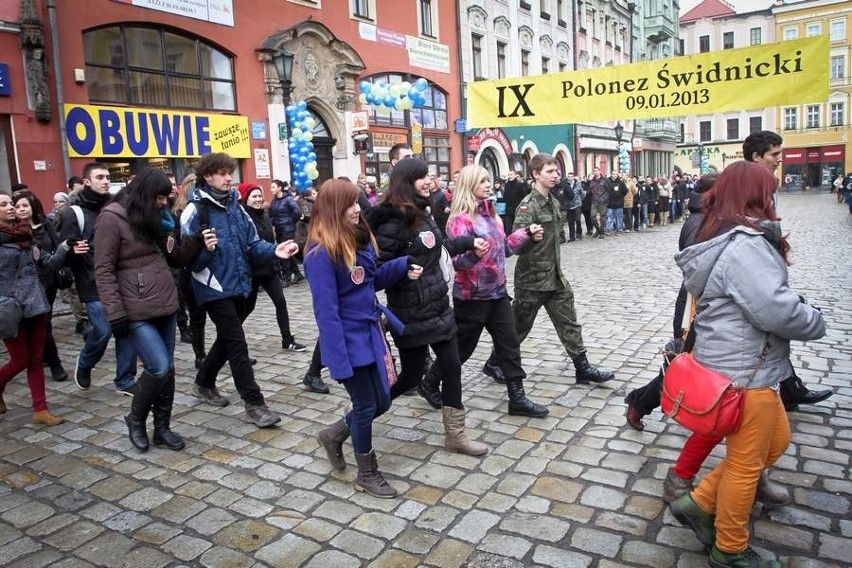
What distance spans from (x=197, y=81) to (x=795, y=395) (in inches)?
529

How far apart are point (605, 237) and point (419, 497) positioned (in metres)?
16.5

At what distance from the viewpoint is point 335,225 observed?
3.49 meters

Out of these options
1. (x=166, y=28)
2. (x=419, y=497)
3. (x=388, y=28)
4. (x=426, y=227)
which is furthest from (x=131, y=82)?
(x=419, y=497)

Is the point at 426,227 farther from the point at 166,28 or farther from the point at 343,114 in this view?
the point at 343,114

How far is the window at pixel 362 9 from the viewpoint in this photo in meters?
18.5

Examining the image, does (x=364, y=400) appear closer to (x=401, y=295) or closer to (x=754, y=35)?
(x=401, y=295)

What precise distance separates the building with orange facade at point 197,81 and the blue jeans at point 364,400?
33.7 ft

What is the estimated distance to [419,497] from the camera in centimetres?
364

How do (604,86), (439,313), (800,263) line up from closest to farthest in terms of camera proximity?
1. (439,313)
2. (604,86)
3. (800,263)

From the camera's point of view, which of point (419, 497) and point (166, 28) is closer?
point (419, 497)

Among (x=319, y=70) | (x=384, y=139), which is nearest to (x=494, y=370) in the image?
(x=319, y=70)

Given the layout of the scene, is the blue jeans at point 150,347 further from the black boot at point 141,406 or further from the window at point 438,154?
the window at point 438,154

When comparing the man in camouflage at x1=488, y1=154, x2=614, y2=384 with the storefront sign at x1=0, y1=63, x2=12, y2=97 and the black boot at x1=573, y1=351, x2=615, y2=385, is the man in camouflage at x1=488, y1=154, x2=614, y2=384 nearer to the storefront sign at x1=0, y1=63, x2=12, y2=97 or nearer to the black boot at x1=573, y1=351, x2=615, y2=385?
the black boot at x1=573, y1=351, x2=615, y2=385

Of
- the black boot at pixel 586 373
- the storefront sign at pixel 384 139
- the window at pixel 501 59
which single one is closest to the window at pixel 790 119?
the window at pixel 501 59
